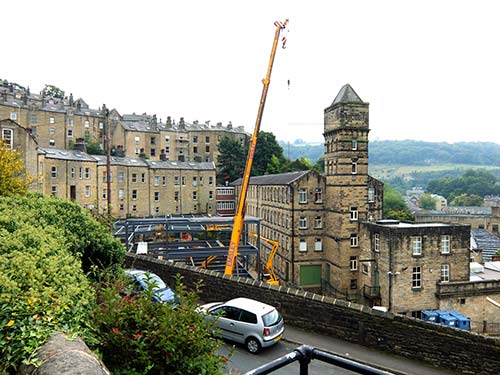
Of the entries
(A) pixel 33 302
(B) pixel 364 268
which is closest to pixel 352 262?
(B) pixel 364 268

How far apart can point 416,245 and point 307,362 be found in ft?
103

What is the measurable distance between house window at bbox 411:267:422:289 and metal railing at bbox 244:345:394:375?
3162 cm

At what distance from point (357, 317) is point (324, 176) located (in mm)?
27830

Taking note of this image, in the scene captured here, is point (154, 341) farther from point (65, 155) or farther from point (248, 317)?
point (65, 155)

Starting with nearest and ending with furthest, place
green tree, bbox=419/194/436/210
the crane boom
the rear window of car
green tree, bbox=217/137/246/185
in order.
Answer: the rear window of car → the crane boom → green tree, bbox=217/137/246/185 → green tree, bbox=419/194/436/210

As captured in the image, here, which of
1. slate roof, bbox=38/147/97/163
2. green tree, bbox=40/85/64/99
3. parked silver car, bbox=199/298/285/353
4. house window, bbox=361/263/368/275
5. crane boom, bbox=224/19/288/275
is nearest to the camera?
parked silver car, bbox=199/298/285/353

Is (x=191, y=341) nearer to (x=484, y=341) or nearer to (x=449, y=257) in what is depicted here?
(x=484, y=341)

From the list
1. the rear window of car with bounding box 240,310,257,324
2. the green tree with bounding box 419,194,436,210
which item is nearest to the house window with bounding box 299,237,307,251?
the rear window of car with bounding box 240,310,257,324

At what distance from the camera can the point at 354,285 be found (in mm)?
35375

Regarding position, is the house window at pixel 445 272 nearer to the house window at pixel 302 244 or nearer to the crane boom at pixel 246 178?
the house window at pixel 302 244

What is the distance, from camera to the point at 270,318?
1057cm

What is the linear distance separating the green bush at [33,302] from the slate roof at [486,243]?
60.7m

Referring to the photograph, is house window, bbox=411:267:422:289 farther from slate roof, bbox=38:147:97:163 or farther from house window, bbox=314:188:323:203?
slate roof, bbox=38:147:97:163

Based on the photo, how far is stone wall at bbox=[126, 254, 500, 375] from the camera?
31.8ft
